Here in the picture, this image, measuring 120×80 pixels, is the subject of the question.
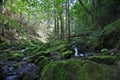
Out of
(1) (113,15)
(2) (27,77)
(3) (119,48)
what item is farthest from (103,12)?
(2) (27,77)

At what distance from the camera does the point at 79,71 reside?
4.80 metres

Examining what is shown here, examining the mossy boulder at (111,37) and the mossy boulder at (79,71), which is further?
the mossy boulder at (111,37)

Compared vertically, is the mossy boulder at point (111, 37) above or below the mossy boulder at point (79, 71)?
above

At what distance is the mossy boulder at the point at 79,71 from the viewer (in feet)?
15.0

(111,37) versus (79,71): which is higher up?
(111,37)

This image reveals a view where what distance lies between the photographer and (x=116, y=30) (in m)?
11.3

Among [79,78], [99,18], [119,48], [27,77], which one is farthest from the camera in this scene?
[99,18]

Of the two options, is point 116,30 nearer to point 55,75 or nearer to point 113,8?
point 113,8

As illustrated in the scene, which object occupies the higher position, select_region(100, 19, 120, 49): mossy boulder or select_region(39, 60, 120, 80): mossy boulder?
select_region(100, 19, 120, 49): mossy boulder

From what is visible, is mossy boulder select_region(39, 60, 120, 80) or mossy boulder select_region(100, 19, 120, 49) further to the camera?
mossy boulder select_region(100, 19, 120, 49)

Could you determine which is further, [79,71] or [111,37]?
[111,37]

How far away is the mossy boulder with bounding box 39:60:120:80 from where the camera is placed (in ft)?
15.0

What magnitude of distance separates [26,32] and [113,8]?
18.8 m

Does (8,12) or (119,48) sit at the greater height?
(8,12)
